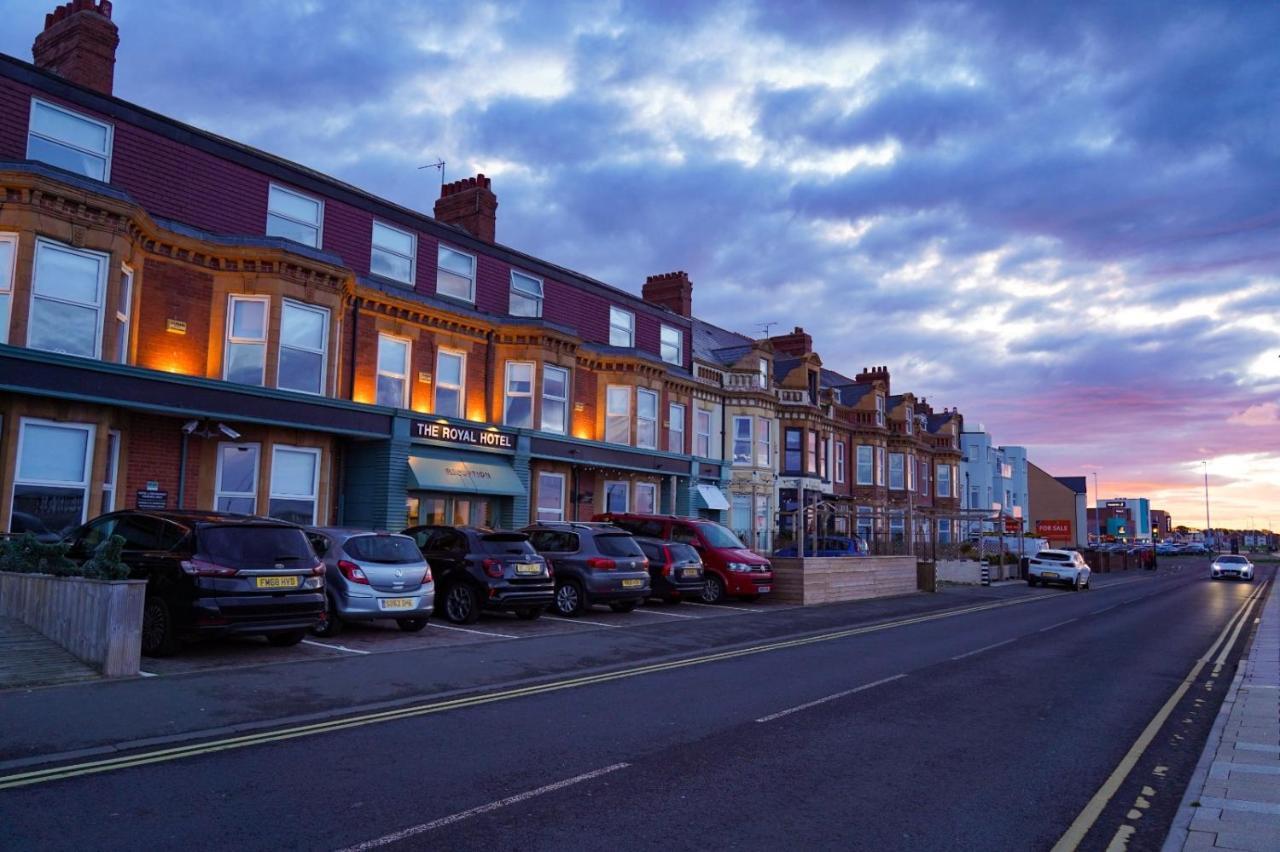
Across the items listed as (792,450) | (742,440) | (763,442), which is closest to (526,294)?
(742,440)

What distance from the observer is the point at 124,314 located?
1709 cm

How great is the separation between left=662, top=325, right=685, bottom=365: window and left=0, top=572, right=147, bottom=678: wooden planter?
78.4ft

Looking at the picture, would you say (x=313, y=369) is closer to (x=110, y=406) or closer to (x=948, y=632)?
(x=110, y=406)

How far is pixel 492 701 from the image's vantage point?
945cm

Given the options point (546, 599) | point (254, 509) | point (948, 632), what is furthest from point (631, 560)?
point (254, 509)

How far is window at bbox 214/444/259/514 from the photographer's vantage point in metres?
18.7

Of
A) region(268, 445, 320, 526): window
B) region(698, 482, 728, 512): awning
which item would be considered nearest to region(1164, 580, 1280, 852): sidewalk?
region(268, 445, 320, 526): window

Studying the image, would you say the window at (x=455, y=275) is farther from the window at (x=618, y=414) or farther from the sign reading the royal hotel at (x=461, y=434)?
the window at (x=618, y=414)

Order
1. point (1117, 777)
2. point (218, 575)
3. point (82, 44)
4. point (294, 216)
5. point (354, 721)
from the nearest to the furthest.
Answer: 1. point (1117, 777)
2. point (354, 721)
3. point (218, 575)
4. point (82, 44)
5. point (294, 216)

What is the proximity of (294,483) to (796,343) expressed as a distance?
2978 centimetres

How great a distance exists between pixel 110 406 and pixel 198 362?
259cm

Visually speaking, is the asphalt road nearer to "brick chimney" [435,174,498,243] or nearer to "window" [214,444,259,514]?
"window" [214,444,259,514]

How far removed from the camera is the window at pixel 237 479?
18.7 m

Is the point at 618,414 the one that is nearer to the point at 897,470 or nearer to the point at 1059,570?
the point at 1059,570
